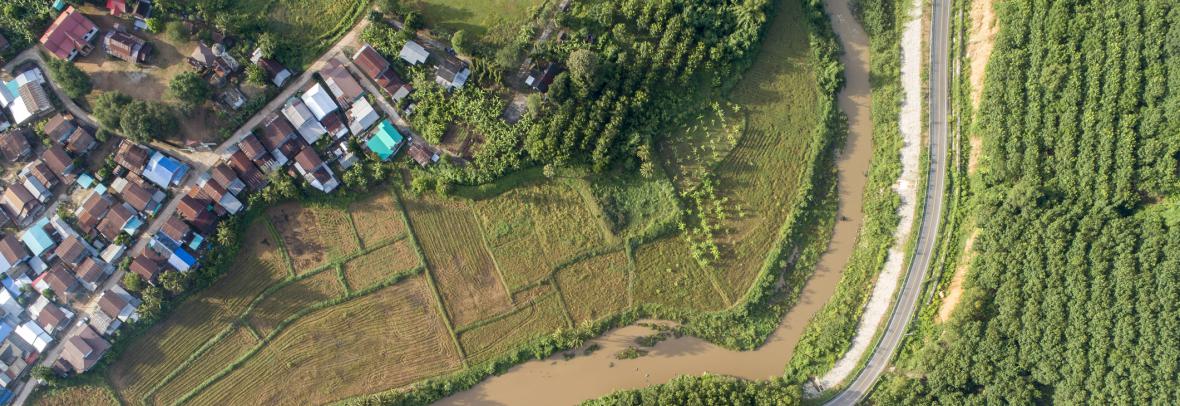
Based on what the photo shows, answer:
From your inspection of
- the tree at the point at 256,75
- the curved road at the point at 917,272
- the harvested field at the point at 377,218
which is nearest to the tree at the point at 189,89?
the tree at the point at 256,75

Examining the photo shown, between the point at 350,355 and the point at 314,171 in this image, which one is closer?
the point at 314,171

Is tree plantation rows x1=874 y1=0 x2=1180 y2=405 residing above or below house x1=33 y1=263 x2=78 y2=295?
below

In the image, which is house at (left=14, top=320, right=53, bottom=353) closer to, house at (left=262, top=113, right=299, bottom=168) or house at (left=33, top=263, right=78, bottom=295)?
house at (left=33, top=263, right=78, bottom=295)

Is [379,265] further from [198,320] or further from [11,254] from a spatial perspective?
[11,254]

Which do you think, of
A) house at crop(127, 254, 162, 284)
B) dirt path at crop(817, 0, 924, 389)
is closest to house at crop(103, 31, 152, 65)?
house at crop(127, 254, 162, 284)

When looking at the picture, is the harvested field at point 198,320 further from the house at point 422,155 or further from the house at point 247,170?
the house at point 422,155

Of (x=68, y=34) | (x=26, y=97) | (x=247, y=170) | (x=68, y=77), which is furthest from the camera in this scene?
(x=247, y=170)

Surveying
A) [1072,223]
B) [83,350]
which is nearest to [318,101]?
[83,350]
